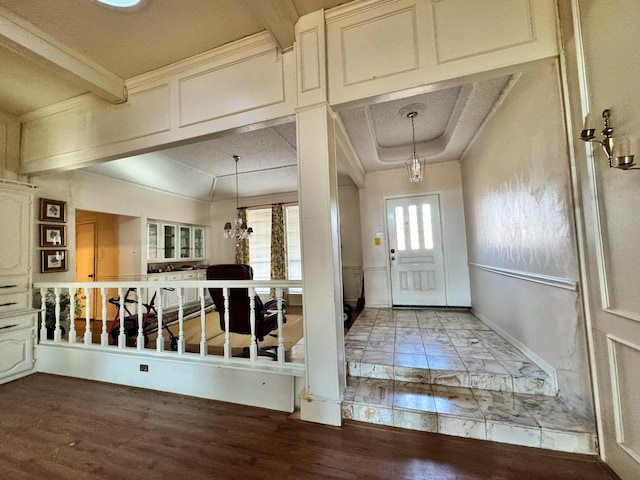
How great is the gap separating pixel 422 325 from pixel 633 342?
2.27m

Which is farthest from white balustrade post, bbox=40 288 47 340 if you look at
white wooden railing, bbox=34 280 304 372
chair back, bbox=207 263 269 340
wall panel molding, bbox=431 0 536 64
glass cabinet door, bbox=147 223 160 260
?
wall panel molding, bbox=431 0 536 64

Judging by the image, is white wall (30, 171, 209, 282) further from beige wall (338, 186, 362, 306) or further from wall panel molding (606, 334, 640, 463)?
wall panel molding (606, 334, 640, 463)

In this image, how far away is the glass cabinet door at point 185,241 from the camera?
6.23 metres

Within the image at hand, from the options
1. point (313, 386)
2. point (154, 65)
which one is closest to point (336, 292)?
point (313, 386)

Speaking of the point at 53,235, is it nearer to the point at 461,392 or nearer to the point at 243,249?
Result: the point at 243,249

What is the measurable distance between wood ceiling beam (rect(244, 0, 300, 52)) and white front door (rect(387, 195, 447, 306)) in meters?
3.14

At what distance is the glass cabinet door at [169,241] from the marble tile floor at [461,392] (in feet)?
16.2

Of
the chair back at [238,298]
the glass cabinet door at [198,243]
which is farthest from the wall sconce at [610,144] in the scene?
the glass cabinet door at [198,243]

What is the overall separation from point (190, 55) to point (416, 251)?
4004 mm

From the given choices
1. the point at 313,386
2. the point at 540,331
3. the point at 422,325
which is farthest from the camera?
the point at 422,325

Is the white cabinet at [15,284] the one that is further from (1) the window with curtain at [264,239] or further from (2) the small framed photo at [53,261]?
(1) the window with curtain at [264,239]

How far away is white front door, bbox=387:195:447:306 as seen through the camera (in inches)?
172

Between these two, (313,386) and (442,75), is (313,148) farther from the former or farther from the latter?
(313,386)

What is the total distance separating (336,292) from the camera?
1.97 m
